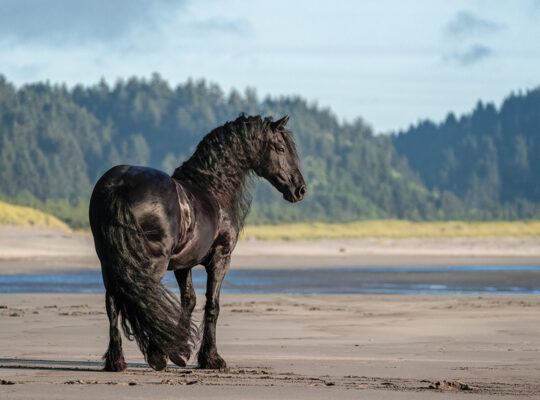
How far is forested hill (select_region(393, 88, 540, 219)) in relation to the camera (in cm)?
12738

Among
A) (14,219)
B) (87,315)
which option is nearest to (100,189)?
(87,315)

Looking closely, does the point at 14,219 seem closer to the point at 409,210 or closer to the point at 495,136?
the point at 409,210

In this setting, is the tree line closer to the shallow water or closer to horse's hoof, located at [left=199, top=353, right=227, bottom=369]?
the shallow water

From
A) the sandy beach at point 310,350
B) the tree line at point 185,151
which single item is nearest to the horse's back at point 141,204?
the sandy beach at point 310,350

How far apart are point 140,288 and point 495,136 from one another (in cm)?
13879

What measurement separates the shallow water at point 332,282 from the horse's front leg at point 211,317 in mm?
13036

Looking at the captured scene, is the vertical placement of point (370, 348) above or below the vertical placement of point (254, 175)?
below

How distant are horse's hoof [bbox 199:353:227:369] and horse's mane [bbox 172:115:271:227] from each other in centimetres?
136

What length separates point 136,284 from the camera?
8.47m

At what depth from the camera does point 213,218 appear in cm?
934

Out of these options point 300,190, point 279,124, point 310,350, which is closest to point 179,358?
point 300,190

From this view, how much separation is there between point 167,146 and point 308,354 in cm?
9701

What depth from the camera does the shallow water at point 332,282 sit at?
23.5 metres

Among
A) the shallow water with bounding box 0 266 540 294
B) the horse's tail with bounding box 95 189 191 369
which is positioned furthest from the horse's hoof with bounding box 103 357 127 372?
the shallow water with bounding box 0 266 540 294
